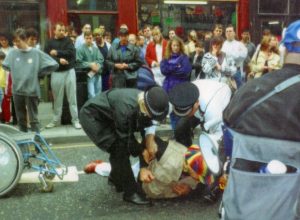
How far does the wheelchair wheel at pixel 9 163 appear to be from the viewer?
15.9 feet

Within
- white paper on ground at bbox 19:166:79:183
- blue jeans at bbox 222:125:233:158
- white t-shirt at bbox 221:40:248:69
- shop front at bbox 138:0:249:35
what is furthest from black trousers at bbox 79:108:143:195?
shop front at bbox 138:0:249:35

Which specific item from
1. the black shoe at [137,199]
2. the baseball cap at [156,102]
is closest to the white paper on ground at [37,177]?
the black shoe at [137,199]

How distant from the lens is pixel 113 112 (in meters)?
4.66

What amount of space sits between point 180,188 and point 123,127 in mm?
881

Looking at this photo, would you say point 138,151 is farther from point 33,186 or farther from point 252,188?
point 252,188

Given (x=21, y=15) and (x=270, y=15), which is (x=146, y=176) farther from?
(x=270, y=15)

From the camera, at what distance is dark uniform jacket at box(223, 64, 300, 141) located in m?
1.98

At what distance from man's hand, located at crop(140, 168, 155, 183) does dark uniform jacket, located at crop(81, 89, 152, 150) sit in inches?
11.5

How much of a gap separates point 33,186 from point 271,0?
10.8 meters

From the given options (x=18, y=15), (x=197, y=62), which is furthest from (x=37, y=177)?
(x=18, y=15)

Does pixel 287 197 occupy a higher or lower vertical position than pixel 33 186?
higher

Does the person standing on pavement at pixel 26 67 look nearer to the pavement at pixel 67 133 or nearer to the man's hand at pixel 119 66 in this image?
the pavement at pixel 67 133

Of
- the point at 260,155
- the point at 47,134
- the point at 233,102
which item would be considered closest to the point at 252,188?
the point at 260,155

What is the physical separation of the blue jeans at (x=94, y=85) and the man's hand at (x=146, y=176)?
4429 millimetres
